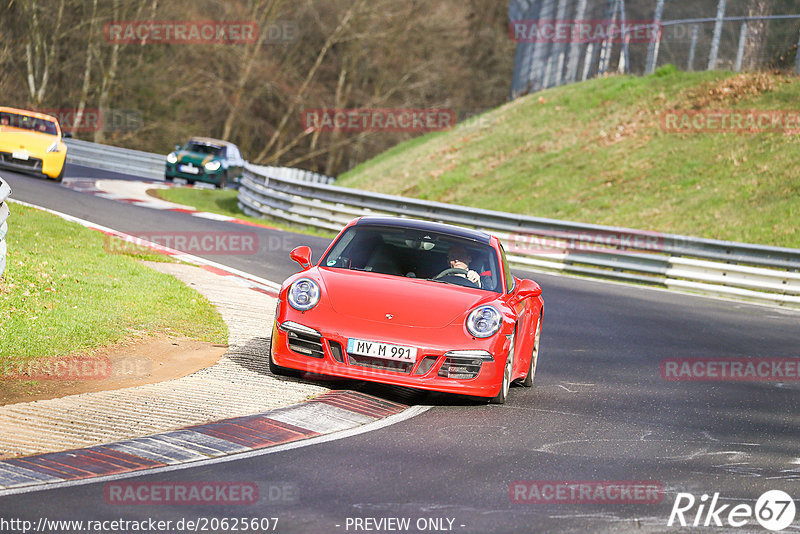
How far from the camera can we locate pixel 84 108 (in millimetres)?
48688

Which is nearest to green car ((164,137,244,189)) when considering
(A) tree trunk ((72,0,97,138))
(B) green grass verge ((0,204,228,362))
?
(A) tree trunk ((72,0,97,138))

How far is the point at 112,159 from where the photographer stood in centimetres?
4059

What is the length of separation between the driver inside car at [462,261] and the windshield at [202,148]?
2600cm

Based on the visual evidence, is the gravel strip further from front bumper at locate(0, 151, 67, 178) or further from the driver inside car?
front bumper at locate(0, 151, 67, 178)

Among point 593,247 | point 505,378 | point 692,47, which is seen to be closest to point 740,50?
point 692,47

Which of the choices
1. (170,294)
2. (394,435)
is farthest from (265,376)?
(170,294)

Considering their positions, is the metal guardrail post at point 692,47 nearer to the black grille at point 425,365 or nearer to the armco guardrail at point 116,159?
the armco guardrail at point 116,159

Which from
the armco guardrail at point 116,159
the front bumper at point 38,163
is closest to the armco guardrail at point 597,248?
the front bumper at point 38,163

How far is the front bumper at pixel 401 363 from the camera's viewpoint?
7.81 meters

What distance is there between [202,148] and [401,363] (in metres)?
27.7

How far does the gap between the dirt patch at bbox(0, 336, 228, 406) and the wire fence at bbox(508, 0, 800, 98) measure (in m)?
22.2

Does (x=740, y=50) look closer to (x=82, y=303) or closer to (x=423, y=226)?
(x=423, y=226)

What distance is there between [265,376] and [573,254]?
13808mm

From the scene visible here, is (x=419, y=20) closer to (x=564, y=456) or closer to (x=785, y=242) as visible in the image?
(x=785, y=242)
